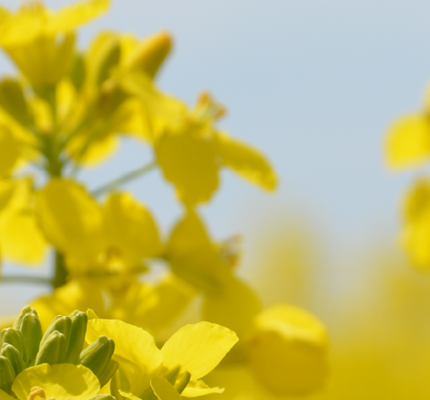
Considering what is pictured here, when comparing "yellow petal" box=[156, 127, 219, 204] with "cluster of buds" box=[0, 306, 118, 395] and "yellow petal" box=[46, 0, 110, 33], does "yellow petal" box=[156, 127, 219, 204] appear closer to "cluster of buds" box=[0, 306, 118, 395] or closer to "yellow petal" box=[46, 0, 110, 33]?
"yellow petal" box=[46, 0, 110, 33]

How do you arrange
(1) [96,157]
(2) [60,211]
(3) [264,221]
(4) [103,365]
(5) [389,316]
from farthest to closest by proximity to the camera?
(3) [264,221] < (5) [389,316] < (1) [96,157] < (2) [60,211] < (4) [103,365]

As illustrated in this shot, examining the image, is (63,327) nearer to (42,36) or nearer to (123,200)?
(123,200)

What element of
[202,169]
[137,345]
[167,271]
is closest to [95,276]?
[167,271]

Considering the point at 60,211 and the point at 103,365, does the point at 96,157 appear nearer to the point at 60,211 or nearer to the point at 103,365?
the point at 60,211

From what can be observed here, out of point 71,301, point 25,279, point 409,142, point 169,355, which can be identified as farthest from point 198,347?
point 409,142

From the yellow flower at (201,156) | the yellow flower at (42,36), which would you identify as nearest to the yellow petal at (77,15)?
the yellow flower at (42,36)

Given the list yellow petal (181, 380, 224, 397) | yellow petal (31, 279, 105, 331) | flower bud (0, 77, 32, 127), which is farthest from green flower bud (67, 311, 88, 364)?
flower bud (0, 77, 32, 127)
